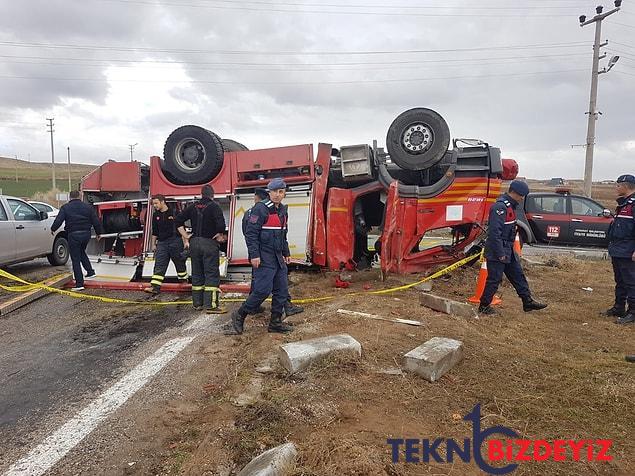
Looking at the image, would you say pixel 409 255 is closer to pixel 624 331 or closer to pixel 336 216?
pixel 336 216

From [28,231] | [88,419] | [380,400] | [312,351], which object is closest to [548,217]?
[312,351]

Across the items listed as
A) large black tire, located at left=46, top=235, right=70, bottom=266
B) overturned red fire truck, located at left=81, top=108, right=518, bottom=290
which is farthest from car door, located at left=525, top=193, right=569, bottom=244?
large black tire, located at left=46, top=235, right=70, bottom=266

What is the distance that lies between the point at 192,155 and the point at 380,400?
567cm

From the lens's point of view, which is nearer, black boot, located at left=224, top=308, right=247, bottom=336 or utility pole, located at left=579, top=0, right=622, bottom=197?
black boot, located at left=224, top=308, right=247, bottom=336

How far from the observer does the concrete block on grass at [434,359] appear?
11.8ft

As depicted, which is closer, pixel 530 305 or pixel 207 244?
pixel 530 305

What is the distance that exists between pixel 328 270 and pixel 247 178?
6.58 ft

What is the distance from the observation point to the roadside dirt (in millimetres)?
2625

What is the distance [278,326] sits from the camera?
191 inches

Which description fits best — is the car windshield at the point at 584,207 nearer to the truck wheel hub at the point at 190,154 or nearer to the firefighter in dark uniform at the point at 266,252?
the truck wheel hub at the point at 190,154

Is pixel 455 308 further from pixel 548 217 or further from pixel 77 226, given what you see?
pixel 548 217

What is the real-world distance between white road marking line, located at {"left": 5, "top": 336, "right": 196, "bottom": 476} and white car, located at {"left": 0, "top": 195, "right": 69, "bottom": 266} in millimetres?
5692

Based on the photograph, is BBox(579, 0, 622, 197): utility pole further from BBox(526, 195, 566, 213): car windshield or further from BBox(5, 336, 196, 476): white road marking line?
BBox(5, 336, 196, 476): white road marking line

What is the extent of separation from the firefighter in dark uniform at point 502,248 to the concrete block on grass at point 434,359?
6.13 feet
